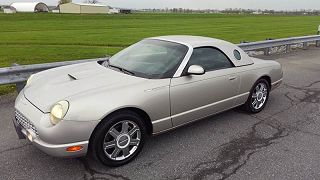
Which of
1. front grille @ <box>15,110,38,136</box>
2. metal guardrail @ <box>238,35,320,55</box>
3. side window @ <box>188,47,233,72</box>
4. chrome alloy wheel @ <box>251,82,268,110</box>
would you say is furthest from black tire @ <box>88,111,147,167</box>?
metal guardrail @ <box>238,35,320,55</box>

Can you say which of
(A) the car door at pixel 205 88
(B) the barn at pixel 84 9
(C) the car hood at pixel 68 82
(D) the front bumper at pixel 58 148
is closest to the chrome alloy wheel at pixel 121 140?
(D) the front bumper at pixel 58 148

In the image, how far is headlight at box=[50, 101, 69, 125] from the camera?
2943 mm

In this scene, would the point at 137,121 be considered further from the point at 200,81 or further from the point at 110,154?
the point at 200,81

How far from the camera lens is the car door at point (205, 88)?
12.5 feet

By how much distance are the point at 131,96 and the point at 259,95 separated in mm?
2777

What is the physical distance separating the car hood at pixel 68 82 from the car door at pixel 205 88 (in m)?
0.56

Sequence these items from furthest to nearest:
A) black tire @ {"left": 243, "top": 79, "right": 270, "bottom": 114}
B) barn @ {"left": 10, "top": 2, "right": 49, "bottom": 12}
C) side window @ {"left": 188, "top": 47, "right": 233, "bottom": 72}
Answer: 1. barn @ {"left": 10, "top": 2, "right": 49, "bottom": 12}
2. black tire @ {"left": 243, "top": 79, "right": 270, "bottom": 114}
3. side window @ {"left": 188, "top": 47, "right": 233, "bottom": 72}

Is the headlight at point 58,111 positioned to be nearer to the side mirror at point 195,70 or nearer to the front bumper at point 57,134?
the front bumper at point 57,134

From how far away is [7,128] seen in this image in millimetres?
4309

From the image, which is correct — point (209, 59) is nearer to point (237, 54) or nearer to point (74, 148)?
point (237, 54)

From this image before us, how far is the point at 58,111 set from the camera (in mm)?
2980

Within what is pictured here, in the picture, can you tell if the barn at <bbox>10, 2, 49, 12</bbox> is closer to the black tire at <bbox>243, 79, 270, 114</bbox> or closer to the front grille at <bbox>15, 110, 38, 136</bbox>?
the black tire at <bbox>243, 79, 270, 114</bbox>

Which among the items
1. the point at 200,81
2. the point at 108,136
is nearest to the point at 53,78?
the point at 108,136

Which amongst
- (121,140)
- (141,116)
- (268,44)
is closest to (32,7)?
(268,44)
